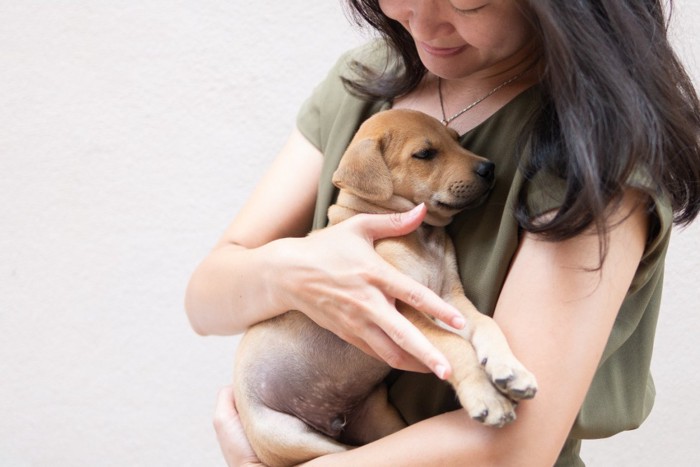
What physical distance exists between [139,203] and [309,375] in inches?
50.5

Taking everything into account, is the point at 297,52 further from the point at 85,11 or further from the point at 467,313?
the point at 467,313

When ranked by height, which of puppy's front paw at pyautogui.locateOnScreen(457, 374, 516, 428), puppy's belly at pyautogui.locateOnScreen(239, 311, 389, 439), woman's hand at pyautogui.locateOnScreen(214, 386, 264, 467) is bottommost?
woman's hand at pyautogui.locateOnScreen(214, 386, 264, 467)

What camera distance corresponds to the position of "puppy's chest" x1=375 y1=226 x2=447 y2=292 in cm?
133

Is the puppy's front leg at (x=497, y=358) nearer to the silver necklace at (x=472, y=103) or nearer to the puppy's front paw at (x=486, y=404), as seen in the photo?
the puppy's front paw at (x=486, y=404)

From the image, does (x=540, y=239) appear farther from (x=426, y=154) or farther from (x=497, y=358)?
(x=426, y=154)

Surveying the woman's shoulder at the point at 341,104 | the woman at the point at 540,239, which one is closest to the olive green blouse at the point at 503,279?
the woman at the point at 540,239

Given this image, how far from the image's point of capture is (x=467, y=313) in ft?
4.04

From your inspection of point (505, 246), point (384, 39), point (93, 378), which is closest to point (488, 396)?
point (505, 246)

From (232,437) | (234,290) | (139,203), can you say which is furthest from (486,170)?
(139,203)

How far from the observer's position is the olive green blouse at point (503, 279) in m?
1.17

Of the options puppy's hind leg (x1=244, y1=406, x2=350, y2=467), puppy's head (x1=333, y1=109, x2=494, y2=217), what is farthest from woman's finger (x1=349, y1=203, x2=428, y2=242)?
puppy's hind leg (x1=244, y1=406, x2=350, y2=467)

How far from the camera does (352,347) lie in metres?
1.36

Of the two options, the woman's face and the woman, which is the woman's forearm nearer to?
the woman

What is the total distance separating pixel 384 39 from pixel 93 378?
1.59m
